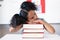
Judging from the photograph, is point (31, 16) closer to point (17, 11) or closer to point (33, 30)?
point (33, 30)

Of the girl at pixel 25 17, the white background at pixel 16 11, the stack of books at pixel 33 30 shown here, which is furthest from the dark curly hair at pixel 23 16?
the white background at pixel 16 11

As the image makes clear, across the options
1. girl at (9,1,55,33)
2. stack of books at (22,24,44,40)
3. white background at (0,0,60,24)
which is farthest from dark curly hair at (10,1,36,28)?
white background at (0,0,60,24)

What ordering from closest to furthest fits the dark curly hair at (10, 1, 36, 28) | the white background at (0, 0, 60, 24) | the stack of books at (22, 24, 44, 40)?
the stack of books at (22, 24, 44, 40)
the dark curly hair at (10, 1, 36, 28)
the white background at (0, 0, 60, 24)

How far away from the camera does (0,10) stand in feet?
6.95

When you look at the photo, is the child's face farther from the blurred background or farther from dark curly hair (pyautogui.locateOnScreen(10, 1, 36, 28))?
the blurred background

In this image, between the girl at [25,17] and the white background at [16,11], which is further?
the white background at [16,11]

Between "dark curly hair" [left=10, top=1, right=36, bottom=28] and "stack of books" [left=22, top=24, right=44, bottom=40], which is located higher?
"dark curly hair" [left=10, top=1, right=36, bottom=28]

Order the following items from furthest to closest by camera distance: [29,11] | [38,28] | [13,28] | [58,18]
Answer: [58,18]
[13,28]
[29,11]
[38,28]

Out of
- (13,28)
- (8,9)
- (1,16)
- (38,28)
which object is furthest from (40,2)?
(38,28)

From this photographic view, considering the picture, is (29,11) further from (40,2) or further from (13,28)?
(40,2)

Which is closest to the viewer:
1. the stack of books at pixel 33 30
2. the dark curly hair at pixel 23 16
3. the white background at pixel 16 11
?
the stack of books at pixel 33 30

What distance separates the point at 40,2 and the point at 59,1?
0.28 meters

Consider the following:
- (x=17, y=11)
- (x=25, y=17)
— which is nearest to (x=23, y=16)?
(x=25, y=17)

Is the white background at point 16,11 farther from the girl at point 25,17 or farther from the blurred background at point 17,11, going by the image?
the girl at point 25,17
